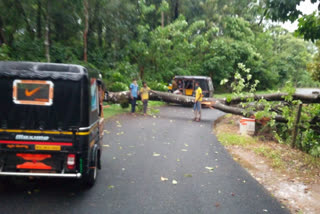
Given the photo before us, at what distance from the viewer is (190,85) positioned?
2370 cm

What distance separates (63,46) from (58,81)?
14532mm

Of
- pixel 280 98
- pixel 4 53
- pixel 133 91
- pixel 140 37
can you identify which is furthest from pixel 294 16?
pixel 140 37

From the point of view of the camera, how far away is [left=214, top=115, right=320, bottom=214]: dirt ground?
591 centimetres

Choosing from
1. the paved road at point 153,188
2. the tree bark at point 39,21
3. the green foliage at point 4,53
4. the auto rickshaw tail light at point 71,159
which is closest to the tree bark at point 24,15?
the tree bark at point 39,21

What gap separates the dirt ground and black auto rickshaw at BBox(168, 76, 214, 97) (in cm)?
1164

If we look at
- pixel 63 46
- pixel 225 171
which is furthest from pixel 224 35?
pixel 225 171

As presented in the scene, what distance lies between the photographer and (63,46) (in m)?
18.7

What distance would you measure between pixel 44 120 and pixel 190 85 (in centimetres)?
1918

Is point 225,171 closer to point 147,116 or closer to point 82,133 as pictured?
point 82,133

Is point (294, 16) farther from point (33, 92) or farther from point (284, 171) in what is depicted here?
point (33, 92)

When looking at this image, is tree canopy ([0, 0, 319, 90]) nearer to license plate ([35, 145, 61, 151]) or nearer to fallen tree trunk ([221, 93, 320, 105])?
fallen tree trunk ([221, 93, 320, 105])

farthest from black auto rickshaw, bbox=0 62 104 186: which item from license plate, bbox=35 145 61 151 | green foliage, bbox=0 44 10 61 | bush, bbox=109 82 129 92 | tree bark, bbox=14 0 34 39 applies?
bush, bbox=109 82 129 92

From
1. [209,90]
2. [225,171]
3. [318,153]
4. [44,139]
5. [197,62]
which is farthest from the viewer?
[197,62]

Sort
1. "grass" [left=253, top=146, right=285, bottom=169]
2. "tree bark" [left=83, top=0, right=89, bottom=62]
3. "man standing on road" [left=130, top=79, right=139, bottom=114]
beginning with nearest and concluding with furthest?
"grass" [left=253, top=146, right=285, bottom=169], "man standing on road" [left=130, top=79, right=139, bottom=114], "tree bark" [left=83, top=0, right=89, bottom=62]
